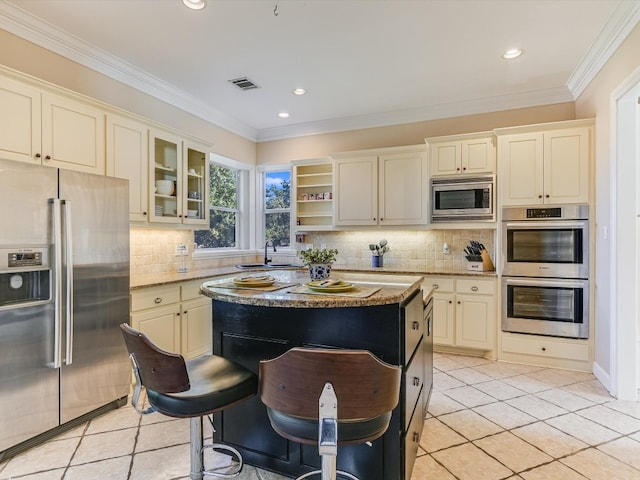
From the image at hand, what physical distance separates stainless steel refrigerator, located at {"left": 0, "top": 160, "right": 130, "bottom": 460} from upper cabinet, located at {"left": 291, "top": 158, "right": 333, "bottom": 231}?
2.62 meters

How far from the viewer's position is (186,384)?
143 centimetres

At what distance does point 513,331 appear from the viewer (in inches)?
144

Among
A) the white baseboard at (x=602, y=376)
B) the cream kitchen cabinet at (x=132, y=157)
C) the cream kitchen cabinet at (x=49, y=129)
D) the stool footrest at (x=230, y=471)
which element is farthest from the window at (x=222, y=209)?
the white baseboard at (x=602, y=376)

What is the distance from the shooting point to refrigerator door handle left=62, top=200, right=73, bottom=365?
2.28 meters

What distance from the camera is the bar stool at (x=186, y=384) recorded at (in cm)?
142

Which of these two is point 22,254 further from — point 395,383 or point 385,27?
point 385,27

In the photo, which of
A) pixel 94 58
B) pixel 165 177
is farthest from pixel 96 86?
pixel 165 177

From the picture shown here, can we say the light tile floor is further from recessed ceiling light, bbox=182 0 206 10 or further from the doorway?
recessed ceiling light, bbox=182 0 206 10

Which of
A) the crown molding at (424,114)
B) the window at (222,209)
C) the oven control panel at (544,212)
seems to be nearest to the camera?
the oven control panel at (544,212)

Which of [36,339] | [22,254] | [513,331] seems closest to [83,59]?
[22,254]

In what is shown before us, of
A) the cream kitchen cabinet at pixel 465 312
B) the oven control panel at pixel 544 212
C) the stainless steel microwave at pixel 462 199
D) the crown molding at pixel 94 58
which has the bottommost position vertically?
the cream kitchen cabinet at pixel 465 312

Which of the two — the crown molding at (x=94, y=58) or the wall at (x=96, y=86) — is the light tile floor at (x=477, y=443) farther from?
the crown molding at (x=94, y=58)

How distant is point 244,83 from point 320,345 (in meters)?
2.97

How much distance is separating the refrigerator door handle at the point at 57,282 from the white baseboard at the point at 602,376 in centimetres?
420
